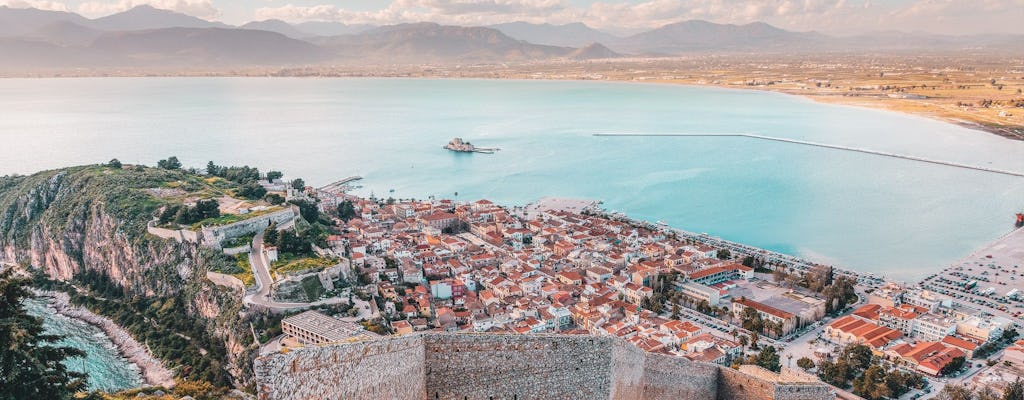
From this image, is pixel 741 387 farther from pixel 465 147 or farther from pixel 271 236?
pixel 465 147

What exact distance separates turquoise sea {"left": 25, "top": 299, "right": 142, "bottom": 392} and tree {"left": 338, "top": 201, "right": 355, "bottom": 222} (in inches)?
545

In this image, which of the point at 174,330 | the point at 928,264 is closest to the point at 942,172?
the point at 928,264

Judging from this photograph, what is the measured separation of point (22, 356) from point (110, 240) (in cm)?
2099

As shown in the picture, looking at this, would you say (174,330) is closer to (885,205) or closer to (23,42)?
(885,205)

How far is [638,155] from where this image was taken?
56312 millimetres

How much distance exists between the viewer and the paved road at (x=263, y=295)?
19359 millimetres

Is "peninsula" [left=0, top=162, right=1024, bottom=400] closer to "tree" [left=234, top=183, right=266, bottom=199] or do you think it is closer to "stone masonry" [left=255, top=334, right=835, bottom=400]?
"tree" [left=234, top=183, right=266, bottom=199]

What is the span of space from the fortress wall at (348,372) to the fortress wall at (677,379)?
139 inches

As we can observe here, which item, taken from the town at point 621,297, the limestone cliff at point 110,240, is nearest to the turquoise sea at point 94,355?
the limestone cliff at point 110,240

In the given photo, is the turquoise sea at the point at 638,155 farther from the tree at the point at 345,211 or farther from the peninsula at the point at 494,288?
the tree at the point at 345,211

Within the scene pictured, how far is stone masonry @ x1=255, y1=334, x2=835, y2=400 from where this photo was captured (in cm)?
496

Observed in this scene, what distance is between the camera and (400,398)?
18.9ft

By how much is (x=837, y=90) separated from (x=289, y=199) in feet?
285

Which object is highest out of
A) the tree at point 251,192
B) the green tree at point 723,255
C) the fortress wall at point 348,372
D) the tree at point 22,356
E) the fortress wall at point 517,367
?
the fortress wall at point 348,372
